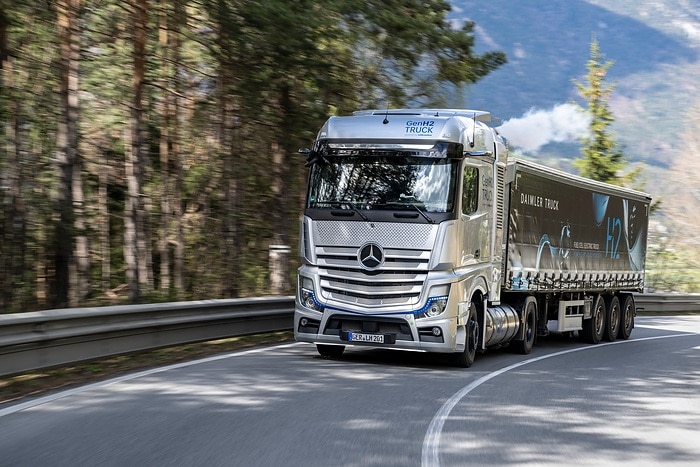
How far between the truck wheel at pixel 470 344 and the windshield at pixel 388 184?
5.75 ft

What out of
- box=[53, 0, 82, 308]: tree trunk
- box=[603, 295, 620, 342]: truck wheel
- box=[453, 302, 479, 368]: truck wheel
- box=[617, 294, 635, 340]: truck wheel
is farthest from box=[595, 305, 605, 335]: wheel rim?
box=[53, 0, 82, 308]: tree trunk

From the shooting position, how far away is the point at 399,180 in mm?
12797

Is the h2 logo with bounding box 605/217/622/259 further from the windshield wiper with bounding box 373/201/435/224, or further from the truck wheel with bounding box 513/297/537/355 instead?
the windshield wiper with bounding box 373/201/435/224

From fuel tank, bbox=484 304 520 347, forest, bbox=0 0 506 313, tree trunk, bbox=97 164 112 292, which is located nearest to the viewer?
fuel tank, bbox=484 304 520 347

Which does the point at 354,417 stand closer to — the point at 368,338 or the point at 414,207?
the point at 368,338

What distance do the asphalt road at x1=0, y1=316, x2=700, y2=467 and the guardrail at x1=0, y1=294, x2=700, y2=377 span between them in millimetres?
704

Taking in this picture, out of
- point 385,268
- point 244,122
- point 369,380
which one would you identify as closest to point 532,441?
point 369,380

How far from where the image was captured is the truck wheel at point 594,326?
19.9 metres

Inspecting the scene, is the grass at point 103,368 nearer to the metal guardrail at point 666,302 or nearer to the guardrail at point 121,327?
the guardrail at point 121,327

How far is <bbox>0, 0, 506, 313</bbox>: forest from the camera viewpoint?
18.5 metres

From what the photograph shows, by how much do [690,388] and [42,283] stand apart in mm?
14173

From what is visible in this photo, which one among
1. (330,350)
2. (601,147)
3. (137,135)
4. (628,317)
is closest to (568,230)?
(628,317)

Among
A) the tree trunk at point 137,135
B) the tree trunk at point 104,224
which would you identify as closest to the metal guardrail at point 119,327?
the tree trunk at point 137,135

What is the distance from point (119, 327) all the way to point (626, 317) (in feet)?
44.3
